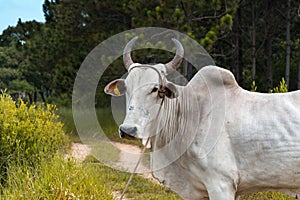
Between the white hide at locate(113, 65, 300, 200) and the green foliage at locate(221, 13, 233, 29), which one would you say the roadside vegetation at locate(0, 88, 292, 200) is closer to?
the white hide at locate(113, 65, 300, 200)

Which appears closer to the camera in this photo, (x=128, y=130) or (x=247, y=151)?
(x=128, y=130)

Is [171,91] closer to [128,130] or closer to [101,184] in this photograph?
[128,130]

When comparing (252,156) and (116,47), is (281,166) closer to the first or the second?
(252,156)

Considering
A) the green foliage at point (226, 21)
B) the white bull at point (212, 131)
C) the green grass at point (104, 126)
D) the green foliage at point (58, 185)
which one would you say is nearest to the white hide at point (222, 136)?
the white bull at point (212, 131)

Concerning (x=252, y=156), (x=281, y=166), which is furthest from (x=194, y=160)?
(x=281, y=166)

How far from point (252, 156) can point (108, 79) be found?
6.33 meters

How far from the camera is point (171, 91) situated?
8.59 ft

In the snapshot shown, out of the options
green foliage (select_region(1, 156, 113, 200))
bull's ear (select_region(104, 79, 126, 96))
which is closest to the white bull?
bull's ear (select_region(104, 79, 126, 96))

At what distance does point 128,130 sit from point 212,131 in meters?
0.66

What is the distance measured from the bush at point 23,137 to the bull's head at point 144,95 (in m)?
2.21

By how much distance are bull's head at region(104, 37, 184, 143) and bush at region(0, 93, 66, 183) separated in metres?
2.21

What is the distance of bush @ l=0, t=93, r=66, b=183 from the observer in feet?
14.5

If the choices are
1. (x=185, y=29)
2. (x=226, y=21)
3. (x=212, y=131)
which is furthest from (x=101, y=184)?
(x=226, y=21)

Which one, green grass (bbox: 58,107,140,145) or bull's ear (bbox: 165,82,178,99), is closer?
bull's ear (bbox: 165,82,178,99)
